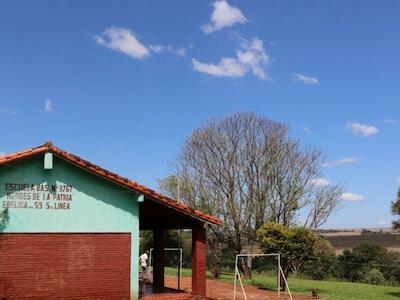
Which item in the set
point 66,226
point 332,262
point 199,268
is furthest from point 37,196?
point 332,262

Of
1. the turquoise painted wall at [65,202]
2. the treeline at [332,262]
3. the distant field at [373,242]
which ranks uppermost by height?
the turquoise painted wall at [65,202]

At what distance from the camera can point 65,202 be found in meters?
16.4

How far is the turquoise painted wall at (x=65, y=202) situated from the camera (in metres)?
15.8

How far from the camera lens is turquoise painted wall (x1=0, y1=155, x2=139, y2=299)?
1581 cm

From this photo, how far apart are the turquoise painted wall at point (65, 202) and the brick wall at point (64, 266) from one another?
258 millimetres

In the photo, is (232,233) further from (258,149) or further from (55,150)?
(55,150)

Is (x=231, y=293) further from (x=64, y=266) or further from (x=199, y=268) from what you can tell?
(x=64, y=266)

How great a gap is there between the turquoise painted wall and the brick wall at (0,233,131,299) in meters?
0.26

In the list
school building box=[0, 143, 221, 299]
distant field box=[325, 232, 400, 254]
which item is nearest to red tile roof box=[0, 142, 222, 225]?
school building box=[0, 143, 221, 299]

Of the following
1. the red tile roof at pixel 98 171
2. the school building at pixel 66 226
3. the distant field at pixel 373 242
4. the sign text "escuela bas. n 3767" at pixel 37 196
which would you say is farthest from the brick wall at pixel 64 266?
the distant field at pixel 373 242

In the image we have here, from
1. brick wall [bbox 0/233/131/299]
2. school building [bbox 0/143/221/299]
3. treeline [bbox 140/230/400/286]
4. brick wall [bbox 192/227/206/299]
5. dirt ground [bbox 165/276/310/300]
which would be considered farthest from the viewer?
treeline [bbox 140/230/400/286]

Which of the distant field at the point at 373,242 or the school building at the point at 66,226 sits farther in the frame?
the distant field at the point at 373,242

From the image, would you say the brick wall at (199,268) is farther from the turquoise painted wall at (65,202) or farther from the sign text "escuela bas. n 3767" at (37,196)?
the sign text "escuela bas. n 3767" at (37,196)

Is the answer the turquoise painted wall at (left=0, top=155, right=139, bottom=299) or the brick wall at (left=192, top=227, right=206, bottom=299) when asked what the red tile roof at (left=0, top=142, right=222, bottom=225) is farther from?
the brick wall at (left=192, top=227, right=206, bottom=299)
